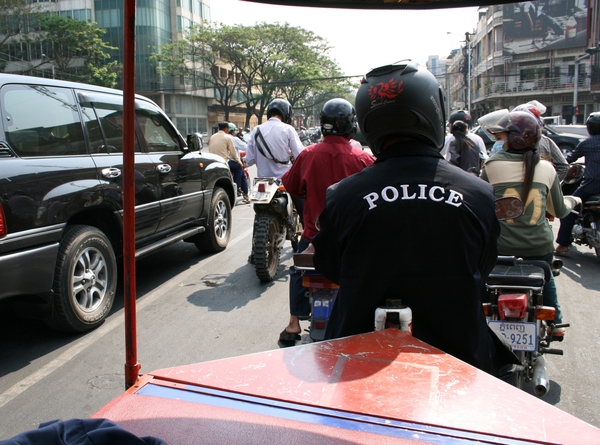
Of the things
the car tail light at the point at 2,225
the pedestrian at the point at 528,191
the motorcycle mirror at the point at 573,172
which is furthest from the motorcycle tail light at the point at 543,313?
the car tail light at the point at 2,225

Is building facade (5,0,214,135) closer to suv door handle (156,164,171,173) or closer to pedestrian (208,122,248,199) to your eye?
pedestrian (208,122,248,199)

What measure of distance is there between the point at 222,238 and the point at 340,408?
20.3 feet

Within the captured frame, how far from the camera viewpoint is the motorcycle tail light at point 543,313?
3.09 metres

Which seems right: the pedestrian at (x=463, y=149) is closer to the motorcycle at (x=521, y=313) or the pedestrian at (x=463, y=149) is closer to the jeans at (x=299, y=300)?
the jeans at (x=299, y=300)

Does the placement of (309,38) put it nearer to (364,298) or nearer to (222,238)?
(222,238)

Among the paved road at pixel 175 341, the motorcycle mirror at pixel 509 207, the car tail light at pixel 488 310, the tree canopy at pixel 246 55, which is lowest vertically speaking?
the paved road at pixel 175 341

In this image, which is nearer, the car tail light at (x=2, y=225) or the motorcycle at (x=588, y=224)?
the car tail light at (x=2, y=225)

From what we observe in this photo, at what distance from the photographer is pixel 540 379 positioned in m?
2.99

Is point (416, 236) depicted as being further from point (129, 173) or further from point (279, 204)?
point (279, 204)

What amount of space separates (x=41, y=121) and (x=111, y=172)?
703 millimetres

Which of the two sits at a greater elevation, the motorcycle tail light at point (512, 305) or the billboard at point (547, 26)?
the billboard at point (547, 26)

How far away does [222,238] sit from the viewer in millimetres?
7426

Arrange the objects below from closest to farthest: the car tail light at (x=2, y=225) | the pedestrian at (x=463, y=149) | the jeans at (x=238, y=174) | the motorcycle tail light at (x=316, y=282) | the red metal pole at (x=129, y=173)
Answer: the red metal pole at (x=129, y=173)
the motorcycle tail light at (x=316, y=282)
the car tail light at (x=2, y=225)
the pedestrian at (x=463, y=149)
the jeans at (x=238, y=174)

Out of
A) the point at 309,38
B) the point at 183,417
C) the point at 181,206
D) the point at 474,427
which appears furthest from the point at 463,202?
the point at 309,38
